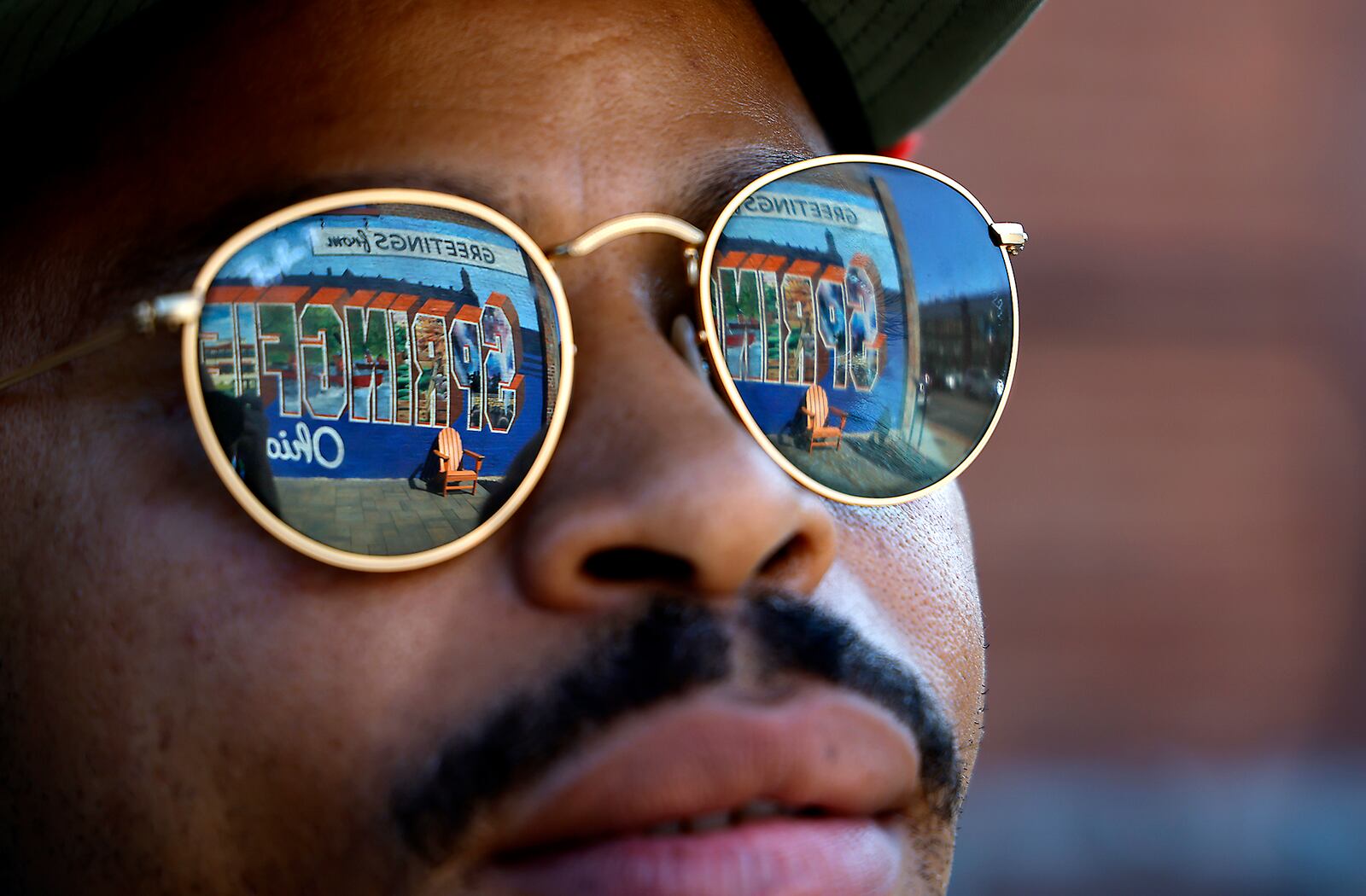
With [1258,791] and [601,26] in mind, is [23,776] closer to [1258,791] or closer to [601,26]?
[601,26]

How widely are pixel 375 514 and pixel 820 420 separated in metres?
0.51

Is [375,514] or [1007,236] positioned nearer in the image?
[375,514]

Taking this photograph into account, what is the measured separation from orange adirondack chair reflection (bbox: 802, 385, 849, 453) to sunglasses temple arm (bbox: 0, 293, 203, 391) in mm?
646

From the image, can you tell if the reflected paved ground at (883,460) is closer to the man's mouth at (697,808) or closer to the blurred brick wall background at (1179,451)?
the man's mouth at (697,808)

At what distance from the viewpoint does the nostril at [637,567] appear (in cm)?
126

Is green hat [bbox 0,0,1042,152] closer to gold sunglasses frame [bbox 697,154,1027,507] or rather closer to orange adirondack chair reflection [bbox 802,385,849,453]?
gold sunglasses frame [bbox 697,154,1027,507]

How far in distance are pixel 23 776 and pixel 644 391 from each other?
764mm

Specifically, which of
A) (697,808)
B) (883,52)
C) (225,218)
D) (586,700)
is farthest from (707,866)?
(883,52)

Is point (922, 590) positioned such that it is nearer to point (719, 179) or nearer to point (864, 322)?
point (864, 322)

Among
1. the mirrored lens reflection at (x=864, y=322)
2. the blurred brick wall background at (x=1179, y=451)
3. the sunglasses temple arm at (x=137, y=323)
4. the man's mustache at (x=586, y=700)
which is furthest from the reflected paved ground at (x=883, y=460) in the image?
the blurred brick wall background at (x=1179, y=451)

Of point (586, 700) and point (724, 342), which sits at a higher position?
point (724, 342)

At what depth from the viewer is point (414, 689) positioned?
1.24m

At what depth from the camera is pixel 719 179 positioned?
149 cm

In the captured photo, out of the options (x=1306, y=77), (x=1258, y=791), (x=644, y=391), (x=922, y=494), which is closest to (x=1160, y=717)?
(x=1258, y=791)
